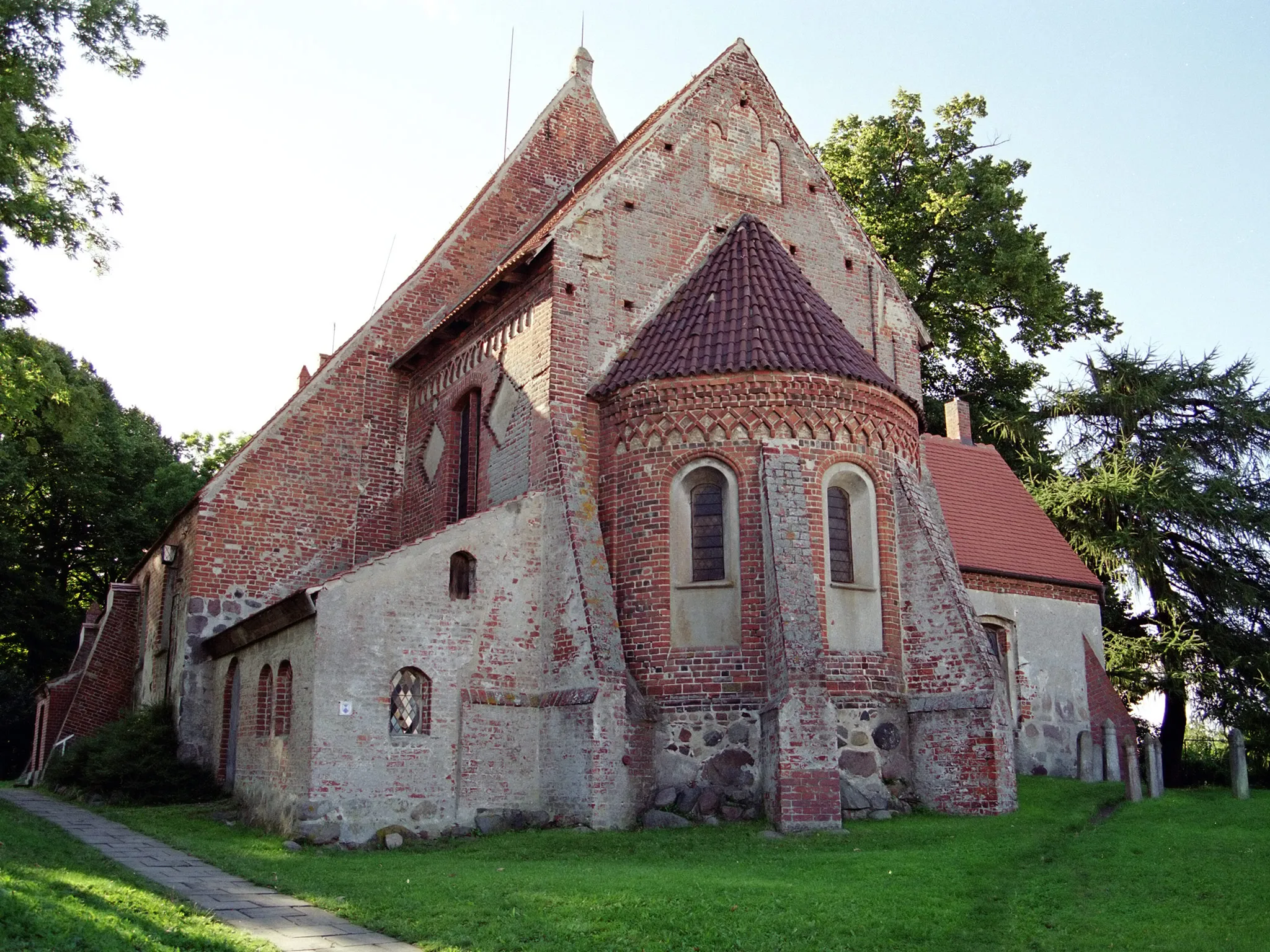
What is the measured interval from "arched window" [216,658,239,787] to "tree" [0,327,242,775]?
15.5 meters

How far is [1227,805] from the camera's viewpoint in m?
16.4

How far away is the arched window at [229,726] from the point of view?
18.5 m

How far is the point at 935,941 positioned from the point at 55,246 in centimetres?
1368

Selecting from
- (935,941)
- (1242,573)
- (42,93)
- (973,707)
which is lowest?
(935,941)

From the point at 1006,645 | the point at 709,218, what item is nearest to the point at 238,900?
the point at 709,218

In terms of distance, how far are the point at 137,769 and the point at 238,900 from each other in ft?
31.5

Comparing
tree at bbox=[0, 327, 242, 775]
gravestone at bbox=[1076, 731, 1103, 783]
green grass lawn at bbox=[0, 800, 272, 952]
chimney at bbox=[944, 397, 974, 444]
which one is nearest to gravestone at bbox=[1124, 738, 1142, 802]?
gravestone at bbox=[1076, 731, 1103, 783]

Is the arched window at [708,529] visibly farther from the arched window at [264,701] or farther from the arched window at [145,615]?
the arched window at [145,615]

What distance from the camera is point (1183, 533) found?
29453 millimetres

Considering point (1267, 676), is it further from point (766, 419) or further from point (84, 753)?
point (84, 753)

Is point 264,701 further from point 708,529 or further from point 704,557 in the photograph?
point 708,529

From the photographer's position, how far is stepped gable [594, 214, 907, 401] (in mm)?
16969

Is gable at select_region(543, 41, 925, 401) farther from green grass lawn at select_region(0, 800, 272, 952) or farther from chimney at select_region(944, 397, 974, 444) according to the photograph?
green grass lawn at select_region(0, 800, 272, 952)

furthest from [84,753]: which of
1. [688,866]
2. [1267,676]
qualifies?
[1267,676]
